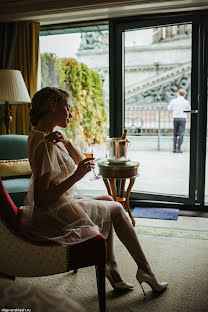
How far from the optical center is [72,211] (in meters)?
1.77

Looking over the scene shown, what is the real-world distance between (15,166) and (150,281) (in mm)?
1910

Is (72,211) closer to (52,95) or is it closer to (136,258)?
(136,258)

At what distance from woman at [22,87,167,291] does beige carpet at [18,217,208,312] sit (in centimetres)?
16

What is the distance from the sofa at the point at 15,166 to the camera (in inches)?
121

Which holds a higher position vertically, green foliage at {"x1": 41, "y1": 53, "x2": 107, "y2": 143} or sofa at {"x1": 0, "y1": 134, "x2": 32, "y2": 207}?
green foliage at {"x1": 41, "y1": 53, "x2": 107, "y2": 143}

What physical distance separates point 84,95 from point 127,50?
5.18 ft

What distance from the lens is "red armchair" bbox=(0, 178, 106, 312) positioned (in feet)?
5.14

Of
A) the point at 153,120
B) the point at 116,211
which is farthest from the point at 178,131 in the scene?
the point at 116,211

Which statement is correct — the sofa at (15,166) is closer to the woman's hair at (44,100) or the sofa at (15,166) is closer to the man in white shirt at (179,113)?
the woman's hair at (44,100)

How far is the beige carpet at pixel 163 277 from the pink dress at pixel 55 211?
21.1 inches

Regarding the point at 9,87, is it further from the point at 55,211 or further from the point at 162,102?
the point at 162,102

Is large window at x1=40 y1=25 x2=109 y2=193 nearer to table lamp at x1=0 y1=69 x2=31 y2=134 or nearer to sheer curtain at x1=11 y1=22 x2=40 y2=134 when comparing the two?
sheer curtain at x1=11 y1=22 x2=40 y2=134

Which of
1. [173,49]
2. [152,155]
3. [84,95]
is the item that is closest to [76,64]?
[84,95]

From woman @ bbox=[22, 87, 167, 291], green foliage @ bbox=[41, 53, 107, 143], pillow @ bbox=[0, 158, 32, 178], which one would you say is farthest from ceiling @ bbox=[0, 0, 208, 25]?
woman @ bbox=[22, 87, 167, 291]
